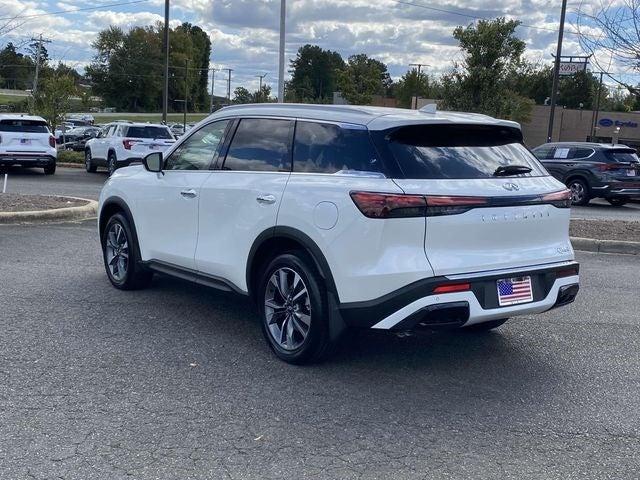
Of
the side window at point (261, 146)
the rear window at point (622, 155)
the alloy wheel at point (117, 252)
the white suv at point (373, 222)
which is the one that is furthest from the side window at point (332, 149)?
the rear window at point (622, 155)

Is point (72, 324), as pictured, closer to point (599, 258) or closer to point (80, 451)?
point (80, 451)

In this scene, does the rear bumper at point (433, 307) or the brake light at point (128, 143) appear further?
the brake light at point (128, 143)

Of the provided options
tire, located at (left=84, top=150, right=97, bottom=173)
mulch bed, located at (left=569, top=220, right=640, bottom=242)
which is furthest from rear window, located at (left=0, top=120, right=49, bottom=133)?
mulch bed, located at (left=569, top=220, right=640, bottom=242)

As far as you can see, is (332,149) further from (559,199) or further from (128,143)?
(128,143)

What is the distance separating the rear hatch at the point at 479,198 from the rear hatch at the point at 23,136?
58.2ft

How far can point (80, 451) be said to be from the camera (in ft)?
12.4

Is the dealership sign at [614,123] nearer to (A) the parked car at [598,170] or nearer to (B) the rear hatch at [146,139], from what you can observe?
(A) the parked car at [598,170]

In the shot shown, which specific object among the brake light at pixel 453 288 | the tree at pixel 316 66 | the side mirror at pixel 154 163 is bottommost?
the brake light at pixel 453 288

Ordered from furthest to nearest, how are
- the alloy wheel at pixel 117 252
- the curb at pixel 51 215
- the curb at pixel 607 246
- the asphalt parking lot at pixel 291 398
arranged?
the curb at pixel 51 215 → the curb at pixel 607 246 → the alloy wheel at pixel 117 252 → the asphalt parking lot at pixel 291 398

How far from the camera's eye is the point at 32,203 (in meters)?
12.3

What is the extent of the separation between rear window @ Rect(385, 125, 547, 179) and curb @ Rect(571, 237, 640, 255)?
19.2 ft

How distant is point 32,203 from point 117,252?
19.5ft

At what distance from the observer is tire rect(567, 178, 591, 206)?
18.7 meters

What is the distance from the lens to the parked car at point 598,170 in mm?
18250
